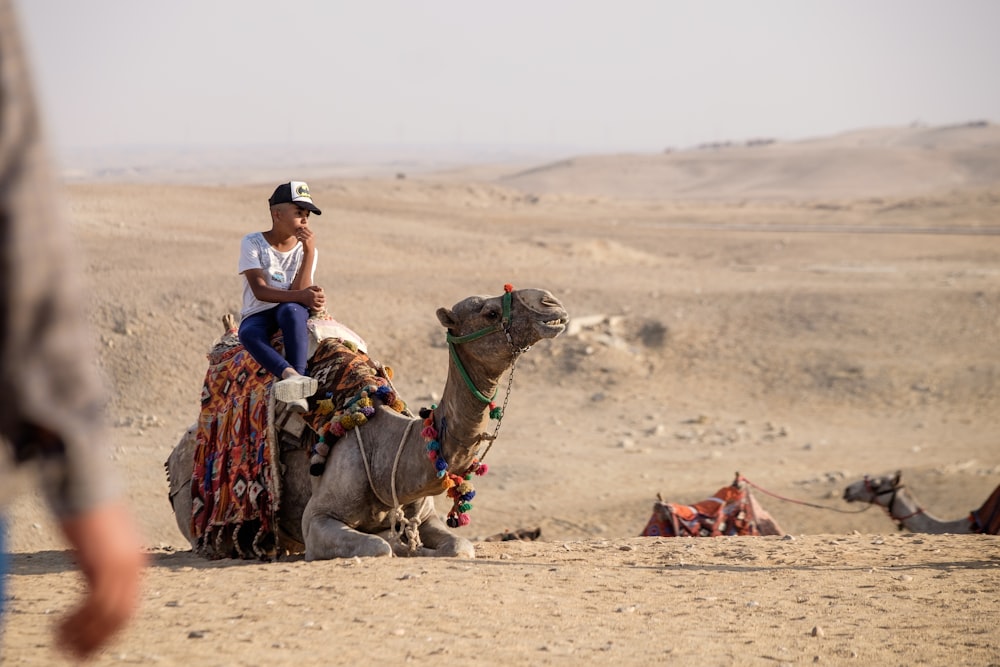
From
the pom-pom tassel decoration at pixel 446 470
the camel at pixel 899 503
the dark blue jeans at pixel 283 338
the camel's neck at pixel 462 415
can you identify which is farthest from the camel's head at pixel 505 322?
the camel at pixel 899 503

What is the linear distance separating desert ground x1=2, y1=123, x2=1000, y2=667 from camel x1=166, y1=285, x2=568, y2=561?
1.25ft

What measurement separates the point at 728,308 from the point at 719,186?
69.4m

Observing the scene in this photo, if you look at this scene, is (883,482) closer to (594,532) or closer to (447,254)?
(594,532)

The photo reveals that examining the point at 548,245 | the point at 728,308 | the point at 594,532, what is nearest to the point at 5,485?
the point at 594,532

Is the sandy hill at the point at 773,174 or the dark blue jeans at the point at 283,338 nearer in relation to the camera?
the dark blue jeans at the point at 283,338

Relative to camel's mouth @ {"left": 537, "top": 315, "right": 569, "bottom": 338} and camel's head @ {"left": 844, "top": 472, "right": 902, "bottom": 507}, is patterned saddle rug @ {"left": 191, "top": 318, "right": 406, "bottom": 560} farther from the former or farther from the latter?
camel's head @ {"left": 844, "top": 472, "right": 902, "bottom": 507}

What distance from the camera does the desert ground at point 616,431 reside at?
5.09 meters

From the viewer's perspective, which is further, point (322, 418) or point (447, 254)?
point (447, 254)

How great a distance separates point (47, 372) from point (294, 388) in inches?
198

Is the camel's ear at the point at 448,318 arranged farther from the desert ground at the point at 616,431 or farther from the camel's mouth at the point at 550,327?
the desert ground at the point at 616,431

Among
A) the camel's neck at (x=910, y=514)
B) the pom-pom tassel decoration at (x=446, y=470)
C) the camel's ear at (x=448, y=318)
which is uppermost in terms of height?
the camel's ear at (x=448, y=318)

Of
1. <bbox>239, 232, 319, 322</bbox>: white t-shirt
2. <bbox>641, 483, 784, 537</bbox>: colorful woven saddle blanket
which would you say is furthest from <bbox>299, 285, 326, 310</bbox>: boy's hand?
<bbox>641, 483, 784, 537</bbox>: colorful woven saddle blanket

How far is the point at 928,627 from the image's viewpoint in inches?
210

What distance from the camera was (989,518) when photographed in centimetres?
966
